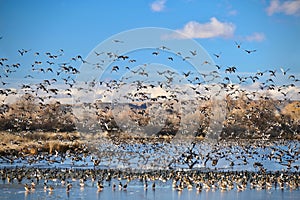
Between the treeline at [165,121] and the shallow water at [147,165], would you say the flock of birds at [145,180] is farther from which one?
the treeline at [165,121]

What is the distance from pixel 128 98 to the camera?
39.0 metres

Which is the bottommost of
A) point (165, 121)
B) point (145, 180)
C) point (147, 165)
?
point (145, 180)

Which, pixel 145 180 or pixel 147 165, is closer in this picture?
pixel 145 180

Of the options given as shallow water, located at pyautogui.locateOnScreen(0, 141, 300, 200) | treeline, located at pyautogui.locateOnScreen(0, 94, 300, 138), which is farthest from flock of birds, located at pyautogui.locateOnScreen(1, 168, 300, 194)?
treeline, located at pyautogui.locateOnScreen(0, 94, 300, 138)

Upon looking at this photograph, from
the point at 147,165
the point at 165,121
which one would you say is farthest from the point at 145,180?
the point at 165,121

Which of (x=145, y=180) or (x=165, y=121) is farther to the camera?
(x=165, y=121)

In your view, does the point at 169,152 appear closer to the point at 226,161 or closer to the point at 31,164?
the point at 226,161

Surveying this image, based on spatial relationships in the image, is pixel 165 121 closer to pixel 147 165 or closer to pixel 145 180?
pixel 147 165

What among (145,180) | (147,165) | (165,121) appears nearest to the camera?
(145,180)

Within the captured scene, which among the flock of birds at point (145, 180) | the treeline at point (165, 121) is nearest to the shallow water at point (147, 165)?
the flock of birds at point (145, 180)

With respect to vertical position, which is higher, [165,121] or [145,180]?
[165,121]

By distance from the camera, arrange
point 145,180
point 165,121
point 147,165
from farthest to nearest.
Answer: point 165,121
point 147,165
point 145,180

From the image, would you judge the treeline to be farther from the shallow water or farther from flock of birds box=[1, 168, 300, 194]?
flock of birds box=[1, 168, 300, 194]

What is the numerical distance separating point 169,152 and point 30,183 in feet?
47.7
